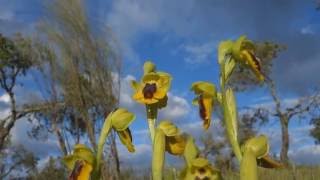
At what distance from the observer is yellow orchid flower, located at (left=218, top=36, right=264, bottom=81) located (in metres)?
1.48

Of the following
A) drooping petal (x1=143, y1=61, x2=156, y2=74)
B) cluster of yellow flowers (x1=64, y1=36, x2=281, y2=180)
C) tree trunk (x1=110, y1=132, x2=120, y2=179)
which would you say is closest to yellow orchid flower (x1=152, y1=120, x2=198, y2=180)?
cluster of yellow flowers (x1=64, y1=36, x2=281, y2=180)

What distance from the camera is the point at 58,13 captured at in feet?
48.1

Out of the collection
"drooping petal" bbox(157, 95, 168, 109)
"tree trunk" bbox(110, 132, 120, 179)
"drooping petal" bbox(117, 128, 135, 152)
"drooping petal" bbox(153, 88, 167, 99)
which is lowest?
"drooping petal" bbox(117, 128, 135, 152)

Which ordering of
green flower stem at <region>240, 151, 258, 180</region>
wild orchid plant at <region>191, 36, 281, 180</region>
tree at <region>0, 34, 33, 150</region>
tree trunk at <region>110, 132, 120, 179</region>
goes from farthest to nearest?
tree at <region>0, 34, 33, 150</region>
tree trunk at <region>110, 132, 120, 179</region>
wild orchid plant at <region>191, 36, 281, 180</region>
green flower stem at <region>240, 151, 258, 180</region>

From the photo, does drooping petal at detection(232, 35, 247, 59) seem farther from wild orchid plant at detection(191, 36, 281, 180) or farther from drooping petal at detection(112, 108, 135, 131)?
drooping petal at detection(112, 108, 135, 131)

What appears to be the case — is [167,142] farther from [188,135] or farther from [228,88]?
[228,88]

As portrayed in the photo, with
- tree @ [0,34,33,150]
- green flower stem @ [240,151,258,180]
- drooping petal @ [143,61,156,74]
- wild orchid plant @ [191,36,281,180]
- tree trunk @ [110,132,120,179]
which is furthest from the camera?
tree @ [0,34,33,150]

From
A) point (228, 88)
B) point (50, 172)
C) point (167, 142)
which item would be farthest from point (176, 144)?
point (50, 172)

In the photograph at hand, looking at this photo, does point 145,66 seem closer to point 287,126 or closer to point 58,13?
point 58,13

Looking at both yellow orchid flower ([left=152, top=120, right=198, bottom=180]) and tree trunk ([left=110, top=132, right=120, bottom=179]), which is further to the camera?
tree trunk ([left=110, top=132, right=120, bottom=179])

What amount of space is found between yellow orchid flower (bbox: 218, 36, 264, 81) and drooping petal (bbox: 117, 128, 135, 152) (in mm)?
285

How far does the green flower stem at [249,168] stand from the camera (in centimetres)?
126

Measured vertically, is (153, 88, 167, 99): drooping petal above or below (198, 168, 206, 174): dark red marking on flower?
above

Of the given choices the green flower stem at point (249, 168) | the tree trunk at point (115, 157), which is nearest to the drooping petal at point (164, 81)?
the green flower stem at point (249, 168)
